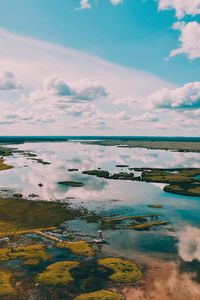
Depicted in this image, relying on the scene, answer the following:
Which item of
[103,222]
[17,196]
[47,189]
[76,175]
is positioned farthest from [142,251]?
[76,175]

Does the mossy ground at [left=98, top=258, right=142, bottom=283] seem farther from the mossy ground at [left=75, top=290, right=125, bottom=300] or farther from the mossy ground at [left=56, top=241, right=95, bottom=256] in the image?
the mossy ground at [left=75, top=290, right=125, bottom=300]

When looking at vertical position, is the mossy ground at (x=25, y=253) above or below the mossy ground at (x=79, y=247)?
below

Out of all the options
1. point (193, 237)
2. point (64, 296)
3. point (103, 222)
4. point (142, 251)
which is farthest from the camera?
point (103, 222)

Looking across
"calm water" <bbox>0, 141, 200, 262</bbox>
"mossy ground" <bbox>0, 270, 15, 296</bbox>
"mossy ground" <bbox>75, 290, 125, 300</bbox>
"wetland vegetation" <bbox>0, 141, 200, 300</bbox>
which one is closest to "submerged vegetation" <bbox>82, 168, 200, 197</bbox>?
"wetland vegetation" <bbox>0, 141, 200, 300</bbox>

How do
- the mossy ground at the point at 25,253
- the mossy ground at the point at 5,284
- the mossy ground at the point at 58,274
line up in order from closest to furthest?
the mossy ground at the point at 5,284 < the mossy ground at the point at 58,274 < the mossy ground at the point at 25,253

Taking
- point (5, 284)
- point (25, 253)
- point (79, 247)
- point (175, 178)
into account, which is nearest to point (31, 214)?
point (25, 253)

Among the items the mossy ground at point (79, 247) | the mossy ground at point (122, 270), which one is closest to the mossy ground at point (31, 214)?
the mossy ground at point (79, 247)

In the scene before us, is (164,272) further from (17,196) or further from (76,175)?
(76,175)

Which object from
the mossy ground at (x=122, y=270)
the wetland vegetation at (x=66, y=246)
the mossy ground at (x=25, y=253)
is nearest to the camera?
the wetland vegetation at (x=66, y=246)

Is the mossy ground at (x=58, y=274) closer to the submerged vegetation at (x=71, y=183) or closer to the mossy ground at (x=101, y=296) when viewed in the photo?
the mossy ground at (x=101, y=296)
